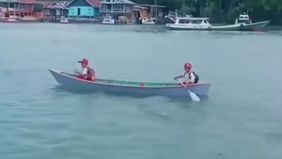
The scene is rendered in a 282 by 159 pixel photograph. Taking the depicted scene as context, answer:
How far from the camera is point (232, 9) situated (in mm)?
100812

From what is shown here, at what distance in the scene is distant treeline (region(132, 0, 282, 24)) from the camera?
96.6 m

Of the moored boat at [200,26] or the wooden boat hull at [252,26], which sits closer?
the moored boat at [200,26]

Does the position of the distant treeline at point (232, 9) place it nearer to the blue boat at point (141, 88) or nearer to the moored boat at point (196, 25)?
the moored boat at point (196, 25)

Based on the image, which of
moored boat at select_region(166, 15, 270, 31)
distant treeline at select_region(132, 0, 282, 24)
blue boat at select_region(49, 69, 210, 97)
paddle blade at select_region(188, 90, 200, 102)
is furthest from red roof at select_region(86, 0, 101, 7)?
paddle blade at select_region(188, 90, 200, 102)

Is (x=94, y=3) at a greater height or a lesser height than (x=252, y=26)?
greater

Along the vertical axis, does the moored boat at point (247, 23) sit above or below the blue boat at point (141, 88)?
above

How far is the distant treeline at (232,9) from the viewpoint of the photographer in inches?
3804

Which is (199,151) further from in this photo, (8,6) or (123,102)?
(8,6)

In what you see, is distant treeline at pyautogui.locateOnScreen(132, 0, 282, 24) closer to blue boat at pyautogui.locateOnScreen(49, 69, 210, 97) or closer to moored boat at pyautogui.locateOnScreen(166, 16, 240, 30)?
moored boat at pyautogui.locateOnScreen(166, 16, 240, 30)

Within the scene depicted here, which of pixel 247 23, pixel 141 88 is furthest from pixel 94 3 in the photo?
pixel 141 88

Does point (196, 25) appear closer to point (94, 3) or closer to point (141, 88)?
point (94, 3)

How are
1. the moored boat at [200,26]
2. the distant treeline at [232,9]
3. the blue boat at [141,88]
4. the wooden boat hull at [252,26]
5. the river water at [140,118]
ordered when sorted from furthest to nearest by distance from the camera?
the distant treeline at [232,9] < the wooden boat hull at [252,26] < the moored boat at [200,26] < the blue boat at [141,88] < the river water at [140,118]

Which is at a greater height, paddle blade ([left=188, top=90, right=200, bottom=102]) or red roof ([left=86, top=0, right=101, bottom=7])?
red roof ([left=86, top=0, right=101, bottom=7])

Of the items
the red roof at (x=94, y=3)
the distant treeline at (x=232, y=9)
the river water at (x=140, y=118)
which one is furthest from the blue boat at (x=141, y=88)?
the red roof at (x=94, y=3)
